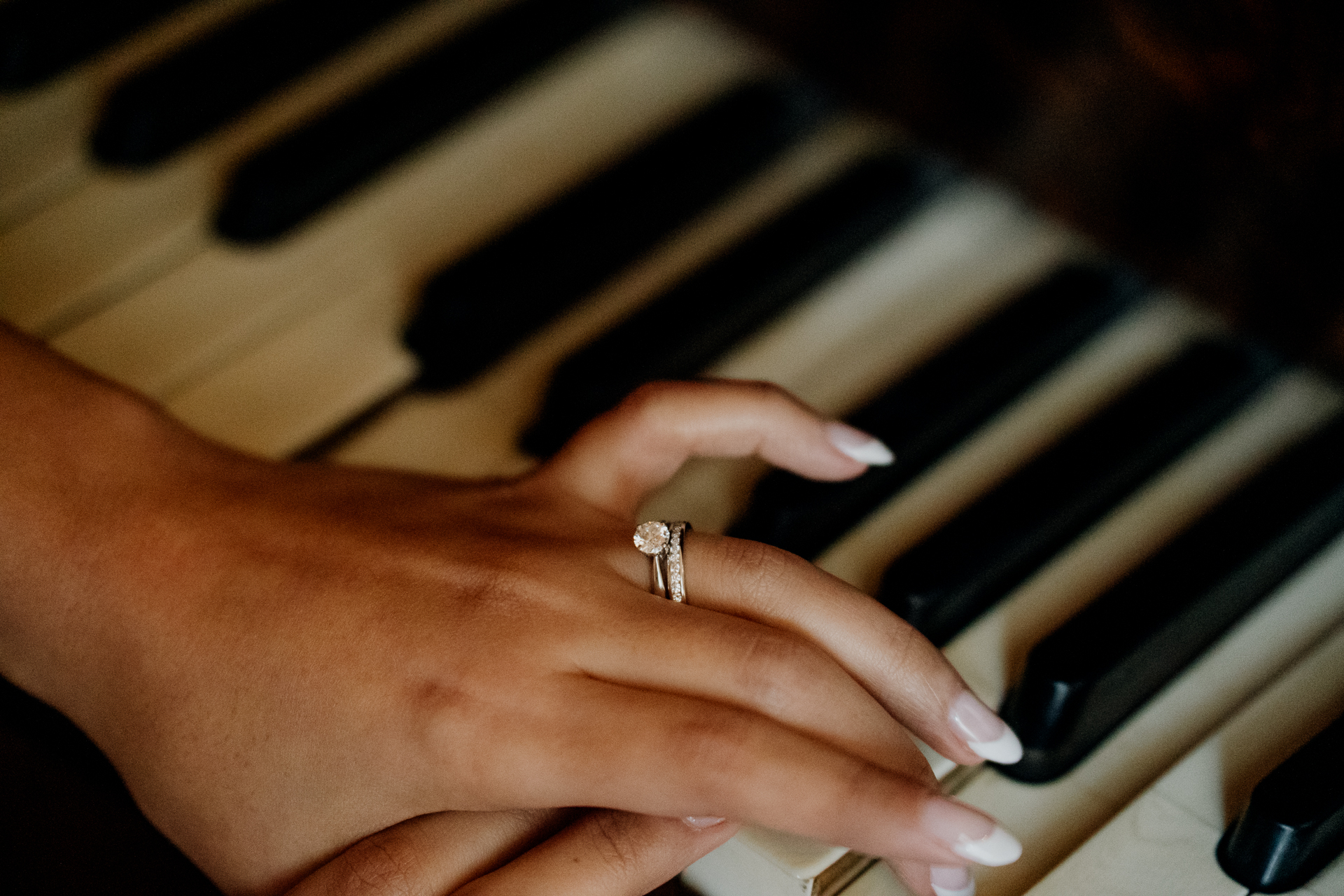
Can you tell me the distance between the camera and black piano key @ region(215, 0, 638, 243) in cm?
110

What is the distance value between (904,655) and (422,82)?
0.75 m

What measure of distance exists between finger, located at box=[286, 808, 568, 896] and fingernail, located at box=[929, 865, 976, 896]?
0.78ft

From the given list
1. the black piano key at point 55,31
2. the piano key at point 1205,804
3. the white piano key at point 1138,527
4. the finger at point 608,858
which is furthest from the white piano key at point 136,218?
the piano key at point 1205,804

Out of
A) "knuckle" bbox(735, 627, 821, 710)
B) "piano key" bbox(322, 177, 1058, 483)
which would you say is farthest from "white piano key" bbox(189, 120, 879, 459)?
"knuckle" bbox(735, 627, 821, 710)

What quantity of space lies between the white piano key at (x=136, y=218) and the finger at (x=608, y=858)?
65cm

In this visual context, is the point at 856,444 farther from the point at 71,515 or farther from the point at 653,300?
the point at 71,515

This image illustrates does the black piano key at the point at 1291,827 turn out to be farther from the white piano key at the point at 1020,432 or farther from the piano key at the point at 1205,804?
the white piano key at the point at 1020,432

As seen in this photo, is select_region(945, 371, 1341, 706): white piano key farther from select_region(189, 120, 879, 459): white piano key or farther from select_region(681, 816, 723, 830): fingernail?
select_region(189, 120, 879, 459): white piano key

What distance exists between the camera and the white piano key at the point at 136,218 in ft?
3.50

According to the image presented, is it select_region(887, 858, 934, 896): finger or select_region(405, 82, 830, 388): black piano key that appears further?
select_region(405, 82, 830, 388): black piano key

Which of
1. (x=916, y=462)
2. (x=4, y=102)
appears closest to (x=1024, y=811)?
(x=916, y=462)

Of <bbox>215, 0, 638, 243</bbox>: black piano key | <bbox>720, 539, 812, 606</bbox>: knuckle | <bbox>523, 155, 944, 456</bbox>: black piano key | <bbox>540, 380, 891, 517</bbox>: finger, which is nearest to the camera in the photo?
<bbox>720, 539, 812, 606</bbox>: knuckle

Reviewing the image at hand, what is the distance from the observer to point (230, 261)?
109 cm

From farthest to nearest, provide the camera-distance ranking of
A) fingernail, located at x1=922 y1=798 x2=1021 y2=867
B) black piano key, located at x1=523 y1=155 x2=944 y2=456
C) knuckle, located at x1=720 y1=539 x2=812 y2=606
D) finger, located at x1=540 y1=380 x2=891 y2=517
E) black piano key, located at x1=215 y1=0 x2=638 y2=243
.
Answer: black piano key, located at x1=215 y1=0 x2=638 y2=243
black piano key, located at x1=523 y1=155 x2=944 y2=456
finger, located at x1=540 y1=380 x2=891 y2=517
knuckle, located at x1=720 y1=539 x2=812 y2=606
fingernail, located at x1=922 y1=798 x2=1021 y2=867
